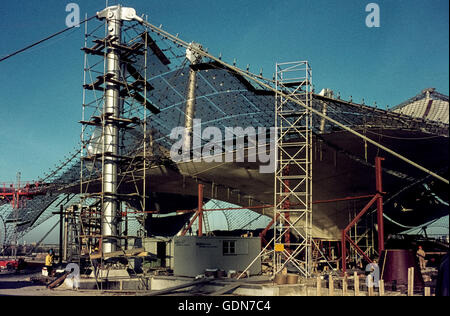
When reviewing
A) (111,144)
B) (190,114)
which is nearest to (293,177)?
(111,144)

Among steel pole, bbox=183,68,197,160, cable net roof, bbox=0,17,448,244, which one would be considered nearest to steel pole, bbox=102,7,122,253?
cable net roof, bbox=0,17,448,244

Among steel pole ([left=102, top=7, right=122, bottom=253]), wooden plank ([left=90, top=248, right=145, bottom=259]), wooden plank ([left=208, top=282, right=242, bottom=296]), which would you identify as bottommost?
wooden plank ([left=208, top=282, right=242, bottom=296])

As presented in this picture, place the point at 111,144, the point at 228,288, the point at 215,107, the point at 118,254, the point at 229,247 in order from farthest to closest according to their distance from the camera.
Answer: the point at 215,107 < the point at 111,144 < the point at 229,247 < the point at 118,254 < the point at 228,288

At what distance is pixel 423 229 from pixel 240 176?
26.4 metres

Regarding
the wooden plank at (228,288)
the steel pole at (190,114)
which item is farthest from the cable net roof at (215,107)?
the wooden plank at (228,288)

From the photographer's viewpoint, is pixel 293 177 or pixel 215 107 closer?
pixel 293 177

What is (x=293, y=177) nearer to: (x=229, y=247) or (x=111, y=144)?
(x=229, y=247)

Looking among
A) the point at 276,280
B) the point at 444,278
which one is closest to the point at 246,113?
the point at 276,280

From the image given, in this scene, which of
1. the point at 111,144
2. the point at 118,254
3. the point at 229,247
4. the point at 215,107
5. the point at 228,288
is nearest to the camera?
the point at 228,288

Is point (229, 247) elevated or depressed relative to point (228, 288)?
elevated

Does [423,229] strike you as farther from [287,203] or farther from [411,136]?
[287,203]

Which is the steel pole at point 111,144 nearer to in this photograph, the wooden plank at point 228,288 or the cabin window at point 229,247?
the cabin window at point 229,247

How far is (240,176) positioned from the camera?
4819 cm

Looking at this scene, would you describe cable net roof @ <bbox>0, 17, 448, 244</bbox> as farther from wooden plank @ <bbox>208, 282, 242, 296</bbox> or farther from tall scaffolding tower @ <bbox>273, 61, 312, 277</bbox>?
wooden plank @ <bbox>208, 282, 242, 296</bbox>
